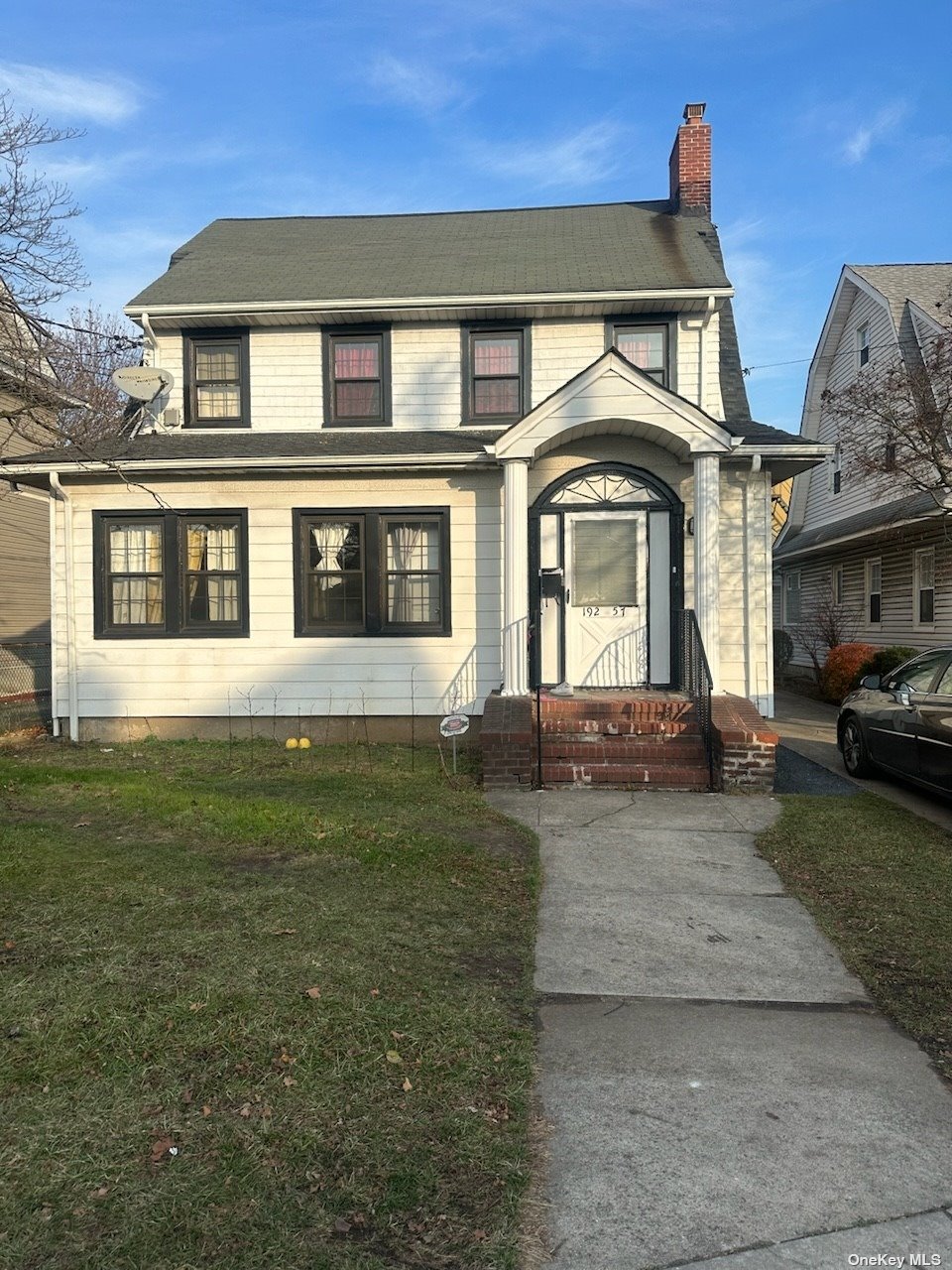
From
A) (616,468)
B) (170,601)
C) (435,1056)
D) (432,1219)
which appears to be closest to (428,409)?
(616,468)

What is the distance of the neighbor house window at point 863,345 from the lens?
1948cm

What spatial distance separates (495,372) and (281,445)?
302 cm

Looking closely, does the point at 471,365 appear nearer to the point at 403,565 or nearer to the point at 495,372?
the point at 495,372

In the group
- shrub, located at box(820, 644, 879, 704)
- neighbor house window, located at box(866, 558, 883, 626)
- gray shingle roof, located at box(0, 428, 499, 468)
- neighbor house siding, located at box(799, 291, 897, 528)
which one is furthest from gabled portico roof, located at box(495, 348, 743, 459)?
neighbor house window, located at box(866, 558, 883, 626)

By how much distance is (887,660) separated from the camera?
14.3 meters

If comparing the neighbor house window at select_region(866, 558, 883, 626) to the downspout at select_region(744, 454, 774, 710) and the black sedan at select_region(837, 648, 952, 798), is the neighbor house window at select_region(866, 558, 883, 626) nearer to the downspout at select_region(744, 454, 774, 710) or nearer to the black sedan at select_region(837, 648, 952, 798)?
the downspout at select_region(744, 454, 774, 710)

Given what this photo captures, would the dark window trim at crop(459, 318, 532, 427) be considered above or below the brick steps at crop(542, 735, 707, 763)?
above

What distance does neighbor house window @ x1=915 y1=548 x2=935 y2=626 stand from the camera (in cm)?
1598

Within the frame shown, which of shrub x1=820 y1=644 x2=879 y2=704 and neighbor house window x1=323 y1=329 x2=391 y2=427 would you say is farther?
shrub x1=820 y1=644 x2=879 y2=704

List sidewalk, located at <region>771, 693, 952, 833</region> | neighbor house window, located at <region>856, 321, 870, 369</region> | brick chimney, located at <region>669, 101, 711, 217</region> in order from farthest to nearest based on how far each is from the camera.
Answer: neighbor house window, located at <region>856, 321, 870, 369</region> < brick chimney, located at <region>669, 101, 711, 217</region> < sidewalk, located at <region>771, 693, 952, 833</region>

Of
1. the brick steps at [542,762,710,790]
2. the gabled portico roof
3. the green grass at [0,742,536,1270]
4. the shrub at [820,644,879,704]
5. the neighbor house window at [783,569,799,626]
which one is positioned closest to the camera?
the green grass at [0,742,536,1270]

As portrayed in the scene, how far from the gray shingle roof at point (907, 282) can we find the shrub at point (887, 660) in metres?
7.05

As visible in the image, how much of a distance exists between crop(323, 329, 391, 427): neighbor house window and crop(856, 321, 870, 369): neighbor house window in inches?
548

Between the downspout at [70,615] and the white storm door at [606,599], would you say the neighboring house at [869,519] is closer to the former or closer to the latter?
the white storm door at [606,599]
